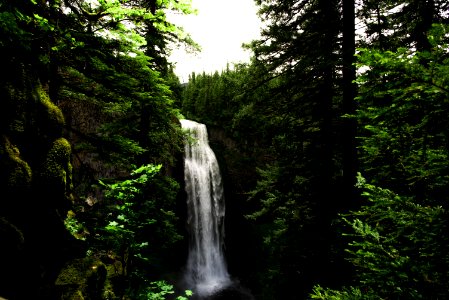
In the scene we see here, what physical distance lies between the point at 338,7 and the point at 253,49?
2.75 meters

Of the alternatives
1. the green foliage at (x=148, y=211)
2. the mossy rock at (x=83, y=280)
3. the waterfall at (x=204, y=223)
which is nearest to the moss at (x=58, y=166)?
the green foliage at (x=148, y=211)

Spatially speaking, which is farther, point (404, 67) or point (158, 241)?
point (158, 241)

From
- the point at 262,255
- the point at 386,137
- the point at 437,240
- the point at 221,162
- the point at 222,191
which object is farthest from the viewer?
the point at 221,162

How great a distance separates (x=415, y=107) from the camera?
1.90 meters

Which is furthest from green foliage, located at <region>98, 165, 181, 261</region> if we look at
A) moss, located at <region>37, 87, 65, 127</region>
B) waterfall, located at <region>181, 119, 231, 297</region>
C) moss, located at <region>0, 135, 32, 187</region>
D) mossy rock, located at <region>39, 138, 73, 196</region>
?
waterfall, located at <region>181, 119, 231, 297</region>

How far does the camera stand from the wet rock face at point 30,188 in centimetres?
362

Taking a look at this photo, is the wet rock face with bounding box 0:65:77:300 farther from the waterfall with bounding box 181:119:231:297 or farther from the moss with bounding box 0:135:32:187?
the waterfall with bounding box 181:119:231:297

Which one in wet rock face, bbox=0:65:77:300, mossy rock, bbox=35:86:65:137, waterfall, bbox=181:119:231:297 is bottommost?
waterfall, bbox=181:119:231:297

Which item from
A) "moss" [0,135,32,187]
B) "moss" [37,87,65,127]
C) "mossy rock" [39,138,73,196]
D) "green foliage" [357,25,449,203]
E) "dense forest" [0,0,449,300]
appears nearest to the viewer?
"green foliage" [357,25,449,203]

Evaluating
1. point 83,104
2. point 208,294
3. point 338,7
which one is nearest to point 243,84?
point 338,7

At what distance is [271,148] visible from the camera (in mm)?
9359

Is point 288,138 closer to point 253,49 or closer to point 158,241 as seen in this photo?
point 253,49

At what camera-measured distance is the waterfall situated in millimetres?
20703

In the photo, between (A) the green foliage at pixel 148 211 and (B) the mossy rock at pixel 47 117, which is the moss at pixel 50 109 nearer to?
(B) the mossy rock at pixel 47 117
